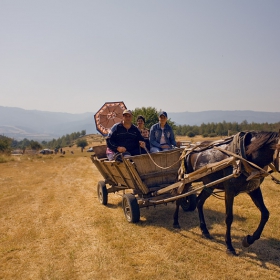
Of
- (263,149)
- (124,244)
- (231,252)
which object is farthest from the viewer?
(124,244)

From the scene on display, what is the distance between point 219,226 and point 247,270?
193 centimetres

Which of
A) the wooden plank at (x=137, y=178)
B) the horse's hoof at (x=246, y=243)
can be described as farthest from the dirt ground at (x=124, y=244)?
A: the wooden plank at (x=137, y=178)

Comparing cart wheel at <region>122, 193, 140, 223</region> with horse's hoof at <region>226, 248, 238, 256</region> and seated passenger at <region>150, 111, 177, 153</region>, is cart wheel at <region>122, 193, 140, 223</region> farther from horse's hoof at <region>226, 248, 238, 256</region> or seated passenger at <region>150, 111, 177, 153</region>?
horse's hoof at <region>226, 248, 238, 256</region>

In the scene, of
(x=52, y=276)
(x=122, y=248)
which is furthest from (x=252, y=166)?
(x=52, y=276)

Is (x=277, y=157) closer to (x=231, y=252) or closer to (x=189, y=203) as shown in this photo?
(x=231, y=252)

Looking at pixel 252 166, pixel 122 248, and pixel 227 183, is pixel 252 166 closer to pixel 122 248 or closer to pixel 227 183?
pixel 227 183

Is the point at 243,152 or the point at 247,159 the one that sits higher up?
the point at 243,152

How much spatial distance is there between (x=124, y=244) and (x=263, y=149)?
323 centimetres

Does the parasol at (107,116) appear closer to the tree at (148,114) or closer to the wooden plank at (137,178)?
the wooden plank at (137,178)

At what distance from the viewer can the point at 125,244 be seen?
5383 mm

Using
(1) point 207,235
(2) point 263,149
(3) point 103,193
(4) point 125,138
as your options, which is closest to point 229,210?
(1) point 207,235

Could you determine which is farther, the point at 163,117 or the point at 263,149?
the point at 163,117

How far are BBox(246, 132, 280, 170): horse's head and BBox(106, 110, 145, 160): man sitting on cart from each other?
304 cm

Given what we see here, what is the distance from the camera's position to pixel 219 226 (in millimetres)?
6184
